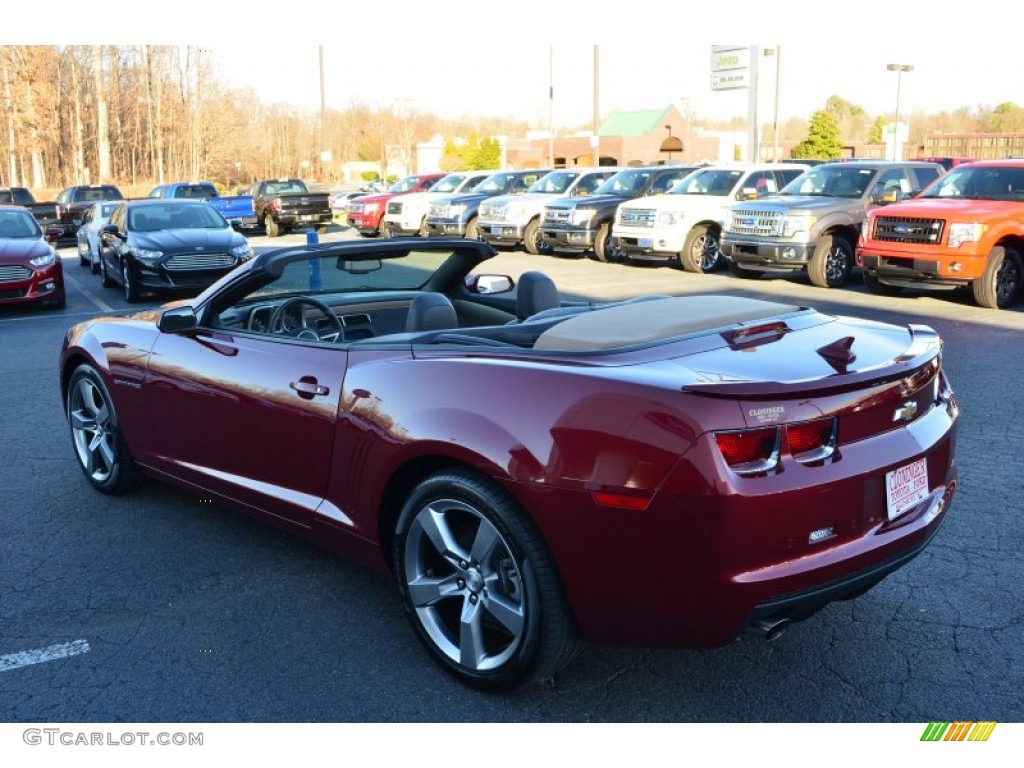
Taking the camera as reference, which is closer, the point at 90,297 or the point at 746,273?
the point at 90,297

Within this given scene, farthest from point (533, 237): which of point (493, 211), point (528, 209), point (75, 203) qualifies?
point (75, 203)

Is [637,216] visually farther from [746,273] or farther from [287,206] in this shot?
[287,206]

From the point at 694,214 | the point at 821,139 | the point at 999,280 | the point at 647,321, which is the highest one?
the point at 821,139

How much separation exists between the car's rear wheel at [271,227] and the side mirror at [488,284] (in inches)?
1010

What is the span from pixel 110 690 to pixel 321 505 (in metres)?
0.98

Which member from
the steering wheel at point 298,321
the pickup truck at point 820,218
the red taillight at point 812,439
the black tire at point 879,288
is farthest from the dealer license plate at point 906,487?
the pickup truck at point 820,218

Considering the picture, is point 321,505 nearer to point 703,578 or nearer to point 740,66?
point 703,578

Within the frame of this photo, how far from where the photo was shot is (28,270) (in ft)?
45.4

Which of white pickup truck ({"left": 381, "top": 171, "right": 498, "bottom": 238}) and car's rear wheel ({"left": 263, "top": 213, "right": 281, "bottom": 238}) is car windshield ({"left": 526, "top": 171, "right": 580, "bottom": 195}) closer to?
white pickup truck ({"left": 381, "top": 171, "right": 498, "bottom": 238})

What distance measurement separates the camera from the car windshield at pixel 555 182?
2278 centimetres

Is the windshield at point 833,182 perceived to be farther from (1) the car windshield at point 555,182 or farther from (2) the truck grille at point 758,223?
(1) the car windshield at point 555,182

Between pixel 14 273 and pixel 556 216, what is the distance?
10.3 metres

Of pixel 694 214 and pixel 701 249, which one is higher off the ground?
pixel 694 214

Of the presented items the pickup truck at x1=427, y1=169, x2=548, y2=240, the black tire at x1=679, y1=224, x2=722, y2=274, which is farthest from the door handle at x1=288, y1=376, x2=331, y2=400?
the pickup truck at x1=427, y1=169, x2=548, y2=240
